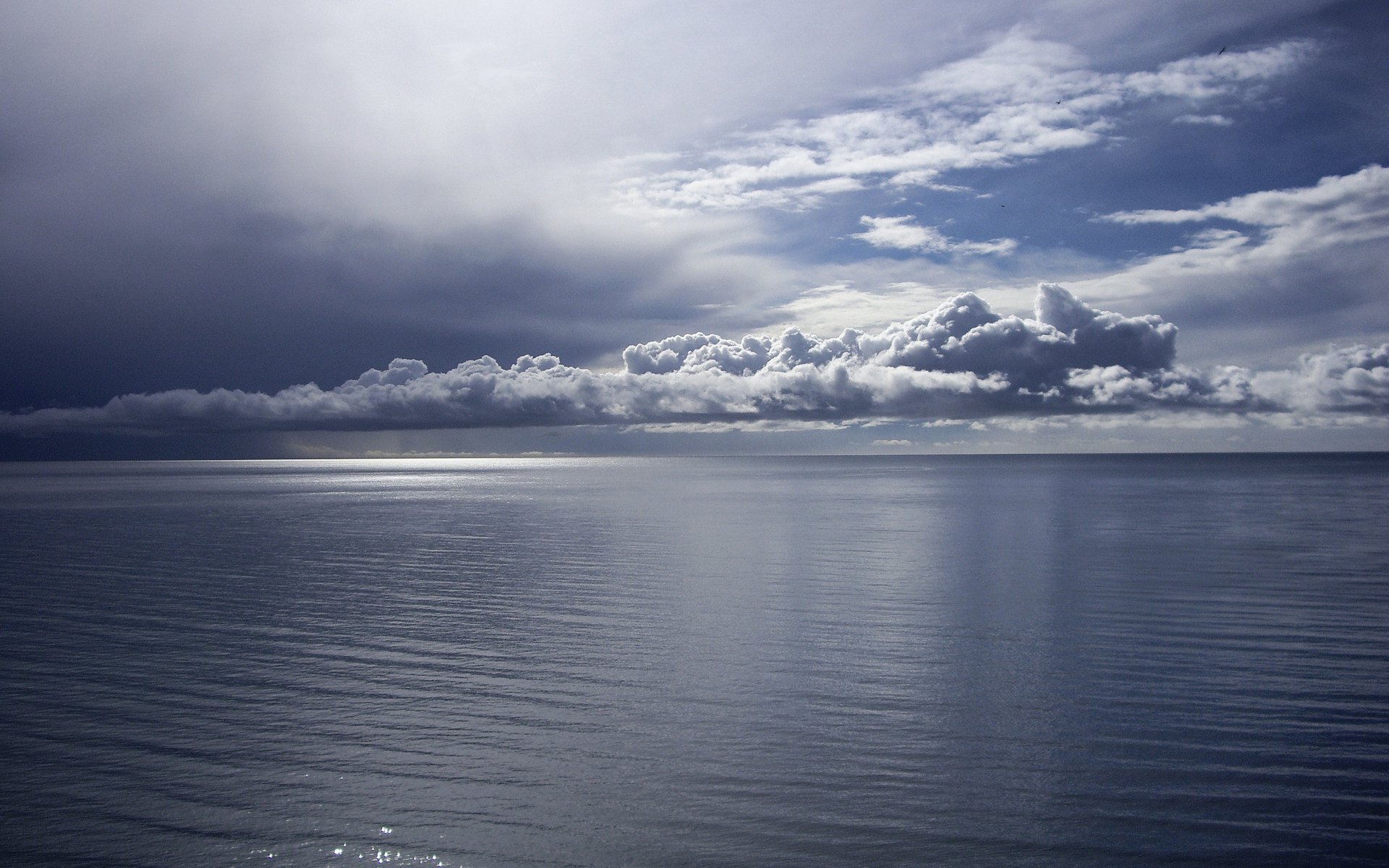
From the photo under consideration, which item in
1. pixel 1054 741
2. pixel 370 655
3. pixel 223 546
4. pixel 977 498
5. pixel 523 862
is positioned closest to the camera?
pixel 523 862

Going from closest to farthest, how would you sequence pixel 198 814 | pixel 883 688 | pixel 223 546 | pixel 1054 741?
pixel 198 814 < pixel 1054 741 < pixel 883 688 < pixel 223 546

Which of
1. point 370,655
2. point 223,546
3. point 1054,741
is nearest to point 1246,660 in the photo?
point 1054,741

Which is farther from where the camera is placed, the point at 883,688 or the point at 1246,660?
the point at 1246,660

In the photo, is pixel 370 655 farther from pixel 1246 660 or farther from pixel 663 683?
pixel 1246 660

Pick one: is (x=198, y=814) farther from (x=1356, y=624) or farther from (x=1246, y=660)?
(x=1356, y=624)

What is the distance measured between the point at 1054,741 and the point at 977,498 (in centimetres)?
10122

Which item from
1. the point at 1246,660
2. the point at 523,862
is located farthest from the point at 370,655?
the point at 1246,660

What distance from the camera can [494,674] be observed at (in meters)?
22.8

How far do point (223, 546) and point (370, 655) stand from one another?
3988 centimetres

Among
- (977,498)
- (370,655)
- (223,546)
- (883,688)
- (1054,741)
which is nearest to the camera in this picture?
(1054,741)

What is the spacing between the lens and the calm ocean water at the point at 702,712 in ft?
43.3

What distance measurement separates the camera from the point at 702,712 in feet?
63.7

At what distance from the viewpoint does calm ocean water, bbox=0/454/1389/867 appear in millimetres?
13188

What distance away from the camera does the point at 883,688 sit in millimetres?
21000
